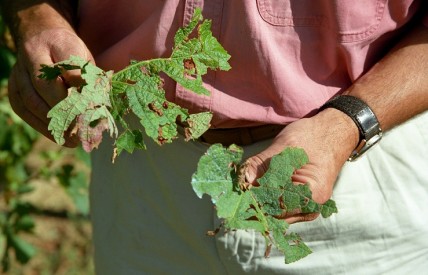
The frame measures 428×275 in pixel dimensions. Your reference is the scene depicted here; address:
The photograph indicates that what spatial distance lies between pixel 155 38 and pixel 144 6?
0.09m

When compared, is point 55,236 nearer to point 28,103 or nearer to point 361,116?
point 28,103

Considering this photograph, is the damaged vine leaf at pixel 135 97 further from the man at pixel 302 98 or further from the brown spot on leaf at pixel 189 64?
the man at pixel 302 98

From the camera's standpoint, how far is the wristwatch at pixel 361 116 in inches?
60.7

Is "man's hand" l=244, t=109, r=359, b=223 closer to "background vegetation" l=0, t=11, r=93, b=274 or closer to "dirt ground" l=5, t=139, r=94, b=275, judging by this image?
"background vegetation" l=0, t=11, r=93, b=274

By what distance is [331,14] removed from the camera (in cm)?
155

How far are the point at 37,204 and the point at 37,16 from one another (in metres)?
1.87

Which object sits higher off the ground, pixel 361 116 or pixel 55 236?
pixel 361 116

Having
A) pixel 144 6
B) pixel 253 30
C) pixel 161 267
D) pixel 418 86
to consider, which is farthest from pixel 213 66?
pixel 161 267

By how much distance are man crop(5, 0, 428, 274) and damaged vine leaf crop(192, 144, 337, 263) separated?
2.7 inches

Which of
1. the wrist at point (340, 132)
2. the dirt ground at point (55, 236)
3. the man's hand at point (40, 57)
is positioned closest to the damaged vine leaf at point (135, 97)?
the man's hand at point (40, 57)

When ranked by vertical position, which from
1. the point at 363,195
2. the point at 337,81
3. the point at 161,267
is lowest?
the point at 161,267

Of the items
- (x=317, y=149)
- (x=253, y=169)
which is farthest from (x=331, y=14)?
(x=253, y=169)

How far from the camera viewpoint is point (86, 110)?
130 cm

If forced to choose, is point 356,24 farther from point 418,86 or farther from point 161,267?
point 161,267
